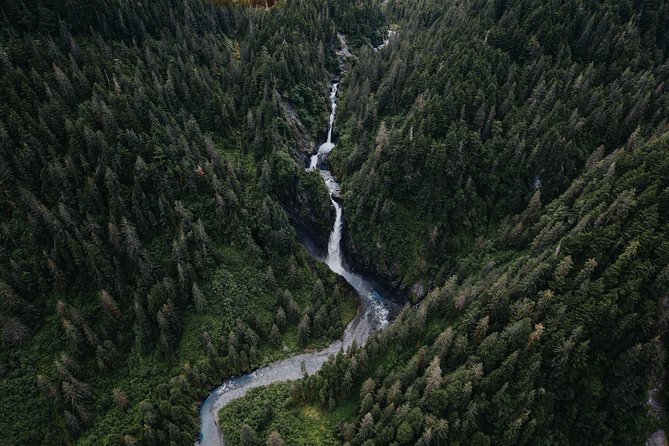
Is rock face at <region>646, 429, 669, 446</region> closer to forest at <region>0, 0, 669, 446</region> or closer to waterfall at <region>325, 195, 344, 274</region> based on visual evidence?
forest at <region>0, 0, 669, 446</region>


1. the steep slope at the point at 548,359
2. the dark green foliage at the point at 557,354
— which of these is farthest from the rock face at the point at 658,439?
the dark green foliage at the point at 557,354

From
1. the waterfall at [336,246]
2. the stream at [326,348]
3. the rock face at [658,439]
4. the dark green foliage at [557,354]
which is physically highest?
the dark green foliage at [557,354]

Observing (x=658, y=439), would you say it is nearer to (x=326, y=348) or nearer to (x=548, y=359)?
(x=548, y=359)

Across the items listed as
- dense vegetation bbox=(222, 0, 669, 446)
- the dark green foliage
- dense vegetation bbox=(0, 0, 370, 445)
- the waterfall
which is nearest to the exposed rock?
dense vegetation bbox=(222, 0, 669, 446)

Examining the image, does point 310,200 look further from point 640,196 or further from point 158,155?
point 640,196

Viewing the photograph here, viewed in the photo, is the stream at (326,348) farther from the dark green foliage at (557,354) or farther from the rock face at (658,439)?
the rock face at (658,439)

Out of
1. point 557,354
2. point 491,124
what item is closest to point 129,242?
point 557,354

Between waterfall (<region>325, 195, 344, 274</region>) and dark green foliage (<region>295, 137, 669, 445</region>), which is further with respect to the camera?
waterfall (<region>325, 195, 344, 274</region>)
